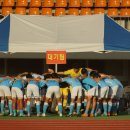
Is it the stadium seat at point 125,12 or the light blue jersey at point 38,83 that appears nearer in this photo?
the light blue jersey at point 38,83

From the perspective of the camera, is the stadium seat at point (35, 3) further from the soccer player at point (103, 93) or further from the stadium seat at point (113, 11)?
the soccer player at point (103, 93)

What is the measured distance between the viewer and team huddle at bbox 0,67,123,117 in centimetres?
1309

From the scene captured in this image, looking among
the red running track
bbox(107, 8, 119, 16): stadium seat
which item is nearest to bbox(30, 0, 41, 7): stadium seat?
bbox(107, 8, 119, 16): stadium seat

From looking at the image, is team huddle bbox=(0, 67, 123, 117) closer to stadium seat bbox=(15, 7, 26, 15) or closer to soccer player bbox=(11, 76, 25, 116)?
soccer player bbox=(11, 76, 25, 116)

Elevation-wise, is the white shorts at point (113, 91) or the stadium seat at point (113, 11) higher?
the stadium seat at point (113, 11)

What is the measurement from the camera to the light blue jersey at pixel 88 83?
13172 mm

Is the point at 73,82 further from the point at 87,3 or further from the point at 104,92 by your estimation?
the point at 87,3

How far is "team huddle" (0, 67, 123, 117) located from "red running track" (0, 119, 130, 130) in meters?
1.37

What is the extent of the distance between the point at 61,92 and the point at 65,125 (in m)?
3.05

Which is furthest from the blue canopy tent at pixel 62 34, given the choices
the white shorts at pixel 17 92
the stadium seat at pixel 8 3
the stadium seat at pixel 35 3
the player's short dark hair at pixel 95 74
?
the stadium seat at pixel 8 3

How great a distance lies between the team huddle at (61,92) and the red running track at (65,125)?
1366 millimetres

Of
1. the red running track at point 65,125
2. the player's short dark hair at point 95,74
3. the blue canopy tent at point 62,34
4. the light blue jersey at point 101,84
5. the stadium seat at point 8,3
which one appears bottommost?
the red running track at point 65,125

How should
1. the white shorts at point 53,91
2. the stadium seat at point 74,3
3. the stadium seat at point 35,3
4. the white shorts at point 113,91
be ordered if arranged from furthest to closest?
the stadium seat at point 35,3, the stadium seat at point 74,3, the white shorts at point 113,91, the white shorts at point 53,91

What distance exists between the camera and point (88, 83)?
43.6ft
